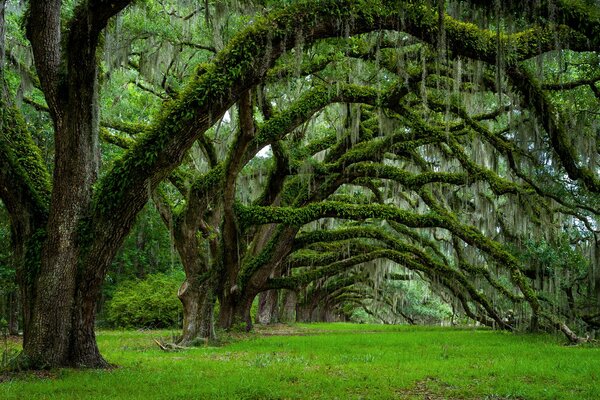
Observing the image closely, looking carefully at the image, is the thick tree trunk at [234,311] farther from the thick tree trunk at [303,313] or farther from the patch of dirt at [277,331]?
the thick tree trunk at [303,313]

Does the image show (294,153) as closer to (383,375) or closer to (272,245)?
(272,245)

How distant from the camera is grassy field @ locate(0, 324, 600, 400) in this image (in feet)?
20.2

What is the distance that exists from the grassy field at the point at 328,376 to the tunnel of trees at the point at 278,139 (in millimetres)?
1260

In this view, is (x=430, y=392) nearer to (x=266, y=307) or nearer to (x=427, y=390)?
(x=427, y=390)

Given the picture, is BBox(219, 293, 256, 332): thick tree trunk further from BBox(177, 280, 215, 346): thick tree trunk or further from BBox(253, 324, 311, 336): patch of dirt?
BBox(177, 280, 215, 346): thick tree trunk

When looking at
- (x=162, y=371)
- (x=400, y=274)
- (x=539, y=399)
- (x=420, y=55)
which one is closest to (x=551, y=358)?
(x=539, y=399)

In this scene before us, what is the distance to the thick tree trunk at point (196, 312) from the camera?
13023 mm

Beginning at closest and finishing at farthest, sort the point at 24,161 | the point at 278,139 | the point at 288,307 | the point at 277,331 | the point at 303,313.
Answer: the point at 24,161, the point at 278,139, the point at 277,331, the point at 288,307, the point at 303,313

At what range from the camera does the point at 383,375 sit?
774 cm

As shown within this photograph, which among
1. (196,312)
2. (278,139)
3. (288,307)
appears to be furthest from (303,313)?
(278,139)

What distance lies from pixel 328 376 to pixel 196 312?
6.27 m

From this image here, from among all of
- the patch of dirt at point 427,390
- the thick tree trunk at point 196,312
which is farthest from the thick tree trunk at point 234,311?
the patch of dirt at point 427,390

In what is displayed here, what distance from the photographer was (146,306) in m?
22.2

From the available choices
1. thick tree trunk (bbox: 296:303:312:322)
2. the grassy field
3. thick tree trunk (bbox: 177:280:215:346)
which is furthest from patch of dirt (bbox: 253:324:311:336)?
thick tree trunk (bbox: 296:303:312:322)
